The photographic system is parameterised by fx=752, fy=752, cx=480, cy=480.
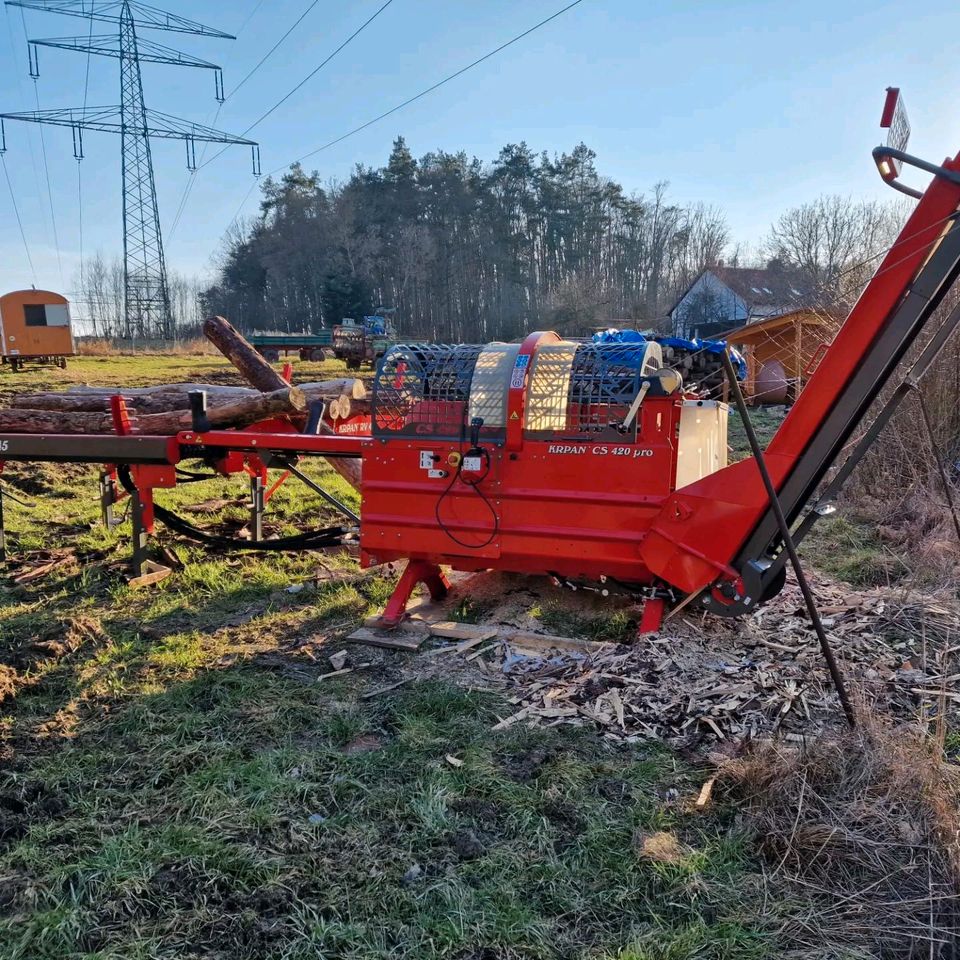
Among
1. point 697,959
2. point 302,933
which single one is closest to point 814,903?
point 697,959

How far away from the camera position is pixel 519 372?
4.76 meters

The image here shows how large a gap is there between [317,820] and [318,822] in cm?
2

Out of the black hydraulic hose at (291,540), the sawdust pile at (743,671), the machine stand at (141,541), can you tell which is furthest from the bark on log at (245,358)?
the sawdust pile at (743,671)

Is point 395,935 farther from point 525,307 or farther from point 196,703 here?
point 525,307

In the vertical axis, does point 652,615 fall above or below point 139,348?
below

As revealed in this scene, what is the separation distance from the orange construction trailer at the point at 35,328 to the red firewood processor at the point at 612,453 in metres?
28.4

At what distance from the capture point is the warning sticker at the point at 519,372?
15.6 ft

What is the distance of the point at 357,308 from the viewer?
46.3 metres

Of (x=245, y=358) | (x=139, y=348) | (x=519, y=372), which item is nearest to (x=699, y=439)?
(x=519, y=372)

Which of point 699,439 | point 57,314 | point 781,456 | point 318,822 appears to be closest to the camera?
point 318,822

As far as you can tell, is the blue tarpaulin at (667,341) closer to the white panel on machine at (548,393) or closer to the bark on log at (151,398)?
the white panel on machine at (548,393)

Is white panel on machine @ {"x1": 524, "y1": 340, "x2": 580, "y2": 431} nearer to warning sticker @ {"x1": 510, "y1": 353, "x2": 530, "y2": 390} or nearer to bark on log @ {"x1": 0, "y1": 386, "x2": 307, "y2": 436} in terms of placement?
warning sticker @ {"x1": 510, "y1": 353, "x2": 530, "y2": 390}

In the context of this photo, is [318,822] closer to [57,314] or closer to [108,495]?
[108,495]

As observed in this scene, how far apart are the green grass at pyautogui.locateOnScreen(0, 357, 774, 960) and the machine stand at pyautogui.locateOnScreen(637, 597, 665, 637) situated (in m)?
0.35
